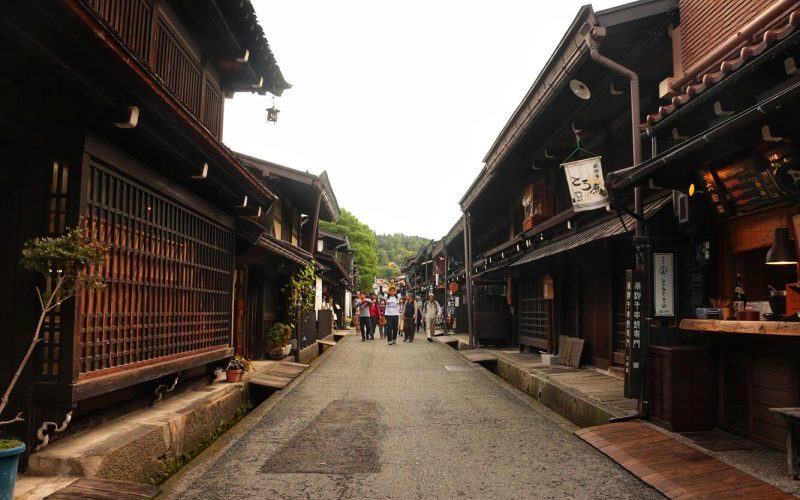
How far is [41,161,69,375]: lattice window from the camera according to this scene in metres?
5.46

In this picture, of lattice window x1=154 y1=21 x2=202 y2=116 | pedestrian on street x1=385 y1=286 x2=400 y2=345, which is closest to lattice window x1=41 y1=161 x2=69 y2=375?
lattice window x1=154 y1=21 x2=202 y2=116

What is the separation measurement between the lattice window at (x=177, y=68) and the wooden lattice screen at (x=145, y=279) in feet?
8.16

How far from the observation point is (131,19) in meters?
8.17

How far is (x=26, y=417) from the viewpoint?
5352 millimetres

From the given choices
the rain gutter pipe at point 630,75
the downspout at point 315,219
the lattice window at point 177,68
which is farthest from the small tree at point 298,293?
the rain gutter pipe at point 630,75

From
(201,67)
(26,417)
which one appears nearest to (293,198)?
(201,67)

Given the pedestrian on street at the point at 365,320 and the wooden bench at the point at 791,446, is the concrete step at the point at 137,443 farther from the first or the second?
the pedestrian on street at the point at 365,320

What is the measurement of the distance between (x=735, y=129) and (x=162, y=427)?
23.6 ft

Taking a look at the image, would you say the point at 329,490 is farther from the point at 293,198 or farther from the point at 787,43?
the point at 293,198

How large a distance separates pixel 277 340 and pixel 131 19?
9996 mm

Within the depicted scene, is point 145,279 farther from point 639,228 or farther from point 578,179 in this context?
point 578,179

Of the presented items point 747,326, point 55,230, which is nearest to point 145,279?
point 55,230

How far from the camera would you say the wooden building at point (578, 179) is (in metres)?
9.77

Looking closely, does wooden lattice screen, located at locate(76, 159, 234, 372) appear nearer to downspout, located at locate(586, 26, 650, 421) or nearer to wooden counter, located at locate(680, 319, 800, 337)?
downspout, located at locate(586, 26, 650, 421)
